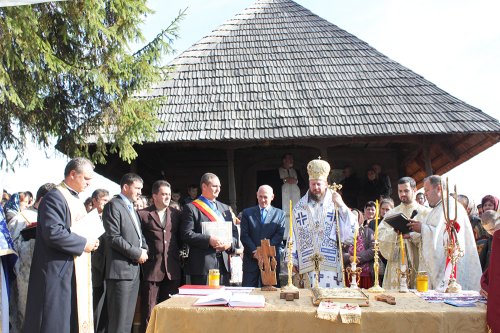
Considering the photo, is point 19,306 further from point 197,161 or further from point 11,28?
point 197,161

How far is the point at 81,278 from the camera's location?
16.9ft

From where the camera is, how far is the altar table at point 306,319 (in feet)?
11.8

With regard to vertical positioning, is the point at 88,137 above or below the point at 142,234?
above

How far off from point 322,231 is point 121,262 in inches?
86.3

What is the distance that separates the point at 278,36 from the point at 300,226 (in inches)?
398

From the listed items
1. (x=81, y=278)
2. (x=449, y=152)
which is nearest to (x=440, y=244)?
(x=81, y=278)

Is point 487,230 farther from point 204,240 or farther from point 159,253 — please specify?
point 159,253

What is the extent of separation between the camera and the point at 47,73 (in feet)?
30.7

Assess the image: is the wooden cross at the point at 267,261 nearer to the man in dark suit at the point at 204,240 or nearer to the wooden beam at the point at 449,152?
the man in dark suit at the point at 204,240

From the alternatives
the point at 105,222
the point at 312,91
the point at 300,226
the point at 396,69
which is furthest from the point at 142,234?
the point at 396,69

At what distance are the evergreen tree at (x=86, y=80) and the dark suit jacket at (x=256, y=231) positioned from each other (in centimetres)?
444

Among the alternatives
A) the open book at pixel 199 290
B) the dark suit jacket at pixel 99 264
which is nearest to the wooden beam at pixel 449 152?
the dark suit jacket at pixel 99 264

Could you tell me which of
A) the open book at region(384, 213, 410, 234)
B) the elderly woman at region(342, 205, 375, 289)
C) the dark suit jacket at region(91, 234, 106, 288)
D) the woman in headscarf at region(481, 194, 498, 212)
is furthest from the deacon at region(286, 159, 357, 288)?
the woman in headscarf at region(481, 194, 498, 212)

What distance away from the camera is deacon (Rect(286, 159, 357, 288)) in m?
5.27
